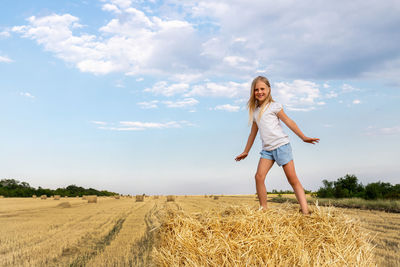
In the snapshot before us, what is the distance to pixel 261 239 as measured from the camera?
2.80m

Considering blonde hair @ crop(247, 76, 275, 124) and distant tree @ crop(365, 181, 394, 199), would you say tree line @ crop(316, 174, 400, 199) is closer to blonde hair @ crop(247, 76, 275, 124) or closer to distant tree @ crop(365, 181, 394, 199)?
distant tree @ crop(365, 181, 394, 199)

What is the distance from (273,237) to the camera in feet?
9.50

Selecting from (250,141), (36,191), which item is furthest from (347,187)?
(36,191)

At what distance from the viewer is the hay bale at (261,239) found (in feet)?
8.96

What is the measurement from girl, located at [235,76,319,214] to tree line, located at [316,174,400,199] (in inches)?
442

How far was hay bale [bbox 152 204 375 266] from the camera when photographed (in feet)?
8.96

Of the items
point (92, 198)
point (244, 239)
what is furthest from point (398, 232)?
point (92, 198)

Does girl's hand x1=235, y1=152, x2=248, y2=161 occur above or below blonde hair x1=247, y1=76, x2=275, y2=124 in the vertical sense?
below

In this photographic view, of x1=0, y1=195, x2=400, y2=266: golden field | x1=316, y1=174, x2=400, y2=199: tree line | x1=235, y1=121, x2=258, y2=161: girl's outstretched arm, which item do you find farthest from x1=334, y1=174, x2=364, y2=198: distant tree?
x1=235, y1=121, x2=258, y2=161: girl's outstretched arm

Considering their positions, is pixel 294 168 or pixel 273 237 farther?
pixel 294 168

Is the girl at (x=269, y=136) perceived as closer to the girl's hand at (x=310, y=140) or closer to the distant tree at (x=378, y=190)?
the girl's hand at (x=310, y=140)

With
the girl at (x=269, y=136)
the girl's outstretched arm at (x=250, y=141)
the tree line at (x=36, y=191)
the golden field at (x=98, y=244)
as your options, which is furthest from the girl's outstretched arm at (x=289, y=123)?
the tree line at (x=36, y=191)

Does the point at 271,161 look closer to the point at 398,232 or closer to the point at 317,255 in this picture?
the point at 317,255

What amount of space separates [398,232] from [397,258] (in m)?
2.26
